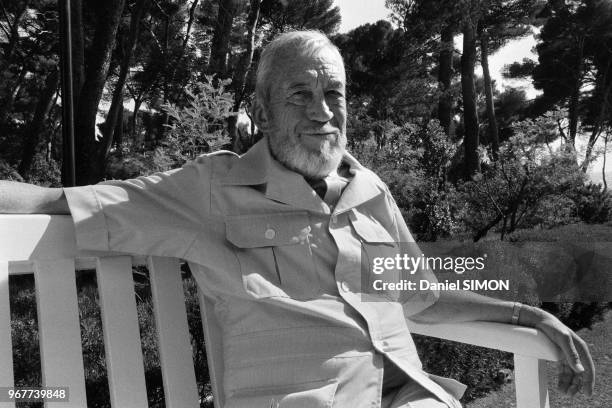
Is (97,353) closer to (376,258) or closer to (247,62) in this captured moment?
(376,258)

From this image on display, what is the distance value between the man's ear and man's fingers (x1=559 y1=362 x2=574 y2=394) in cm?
112

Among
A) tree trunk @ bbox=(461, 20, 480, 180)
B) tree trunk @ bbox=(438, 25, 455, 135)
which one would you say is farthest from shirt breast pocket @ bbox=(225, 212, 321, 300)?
tree trunk @ bbox=(438, 25, 455, 135)

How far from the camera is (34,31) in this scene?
655 inches

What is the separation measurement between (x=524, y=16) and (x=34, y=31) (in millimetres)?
13159

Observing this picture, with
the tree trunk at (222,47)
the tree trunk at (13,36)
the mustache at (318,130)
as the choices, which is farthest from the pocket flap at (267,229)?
the tree trunk at (13,36)

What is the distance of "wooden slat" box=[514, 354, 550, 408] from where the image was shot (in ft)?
5.87

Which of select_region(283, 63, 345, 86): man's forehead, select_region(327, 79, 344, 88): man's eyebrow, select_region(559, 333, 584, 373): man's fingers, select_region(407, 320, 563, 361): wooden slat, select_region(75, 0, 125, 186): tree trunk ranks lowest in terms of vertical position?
select_region(559, 333, 584, 373): man's fingers

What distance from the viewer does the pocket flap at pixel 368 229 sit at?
6.04 feet

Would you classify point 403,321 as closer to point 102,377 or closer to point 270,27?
point 102,377

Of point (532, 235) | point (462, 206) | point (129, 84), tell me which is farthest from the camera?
point (129, 84)

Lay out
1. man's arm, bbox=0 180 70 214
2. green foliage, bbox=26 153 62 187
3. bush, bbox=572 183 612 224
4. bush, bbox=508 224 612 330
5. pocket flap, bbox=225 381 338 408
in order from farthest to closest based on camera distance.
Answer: green foliage, bbox=26 153 62 187, bush, bbox=572 183 612 224, bush, bbox=508 224 612 330, pocket flap, bbox=225 381 338 408, man's arm, bbox=0 180 70 214

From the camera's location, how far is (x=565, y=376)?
5.82 ft

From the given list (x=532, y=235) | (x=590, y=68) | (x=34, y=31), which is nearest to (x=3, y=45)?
(x=34, y=31)

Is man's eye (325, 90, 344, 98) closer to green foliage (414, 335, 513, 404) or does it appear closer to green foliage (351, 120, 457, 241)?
green foliage (414, 335, 513, 404)
